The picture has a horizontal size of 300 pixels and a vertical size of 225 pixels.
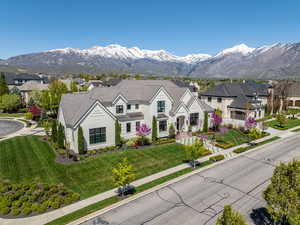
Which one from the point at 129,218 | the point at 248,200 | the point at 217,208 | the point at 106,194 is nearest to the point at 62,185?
the point at 106,194

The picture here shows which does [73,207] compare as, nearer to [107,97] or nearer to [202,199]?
[202,199]

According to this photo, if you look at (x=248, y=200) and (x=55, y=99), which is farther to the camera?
(x=55, y=99)

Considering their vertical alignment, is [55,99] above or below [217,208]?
above

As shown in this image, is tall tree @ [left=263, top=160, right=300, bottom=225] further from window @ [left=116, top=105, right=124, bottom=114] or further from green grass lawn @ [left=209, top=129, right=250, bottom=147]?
window @ [left=116, top=105, right=124, bottom=114]

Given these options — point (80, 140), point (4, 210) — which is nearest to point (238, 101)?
point (80, 140)

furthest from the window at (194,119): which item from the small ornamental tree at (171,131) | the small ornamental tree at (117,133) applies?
the small ornamental tree at (117,133)

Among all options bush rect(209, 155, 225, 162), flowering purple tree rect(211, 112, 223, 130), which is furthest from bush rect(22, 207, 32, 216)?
flowering purple tree rect(211, 112, 223, 130)

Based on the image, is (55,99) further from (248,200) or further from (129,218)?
(248,200)

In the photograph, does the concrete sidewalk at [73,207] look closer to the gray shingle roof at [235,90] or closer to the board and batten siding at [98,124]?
the board and batten siding at [98,124]

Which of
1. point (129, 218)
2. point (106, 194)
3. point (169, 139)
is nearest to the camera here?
point (129, 218)
